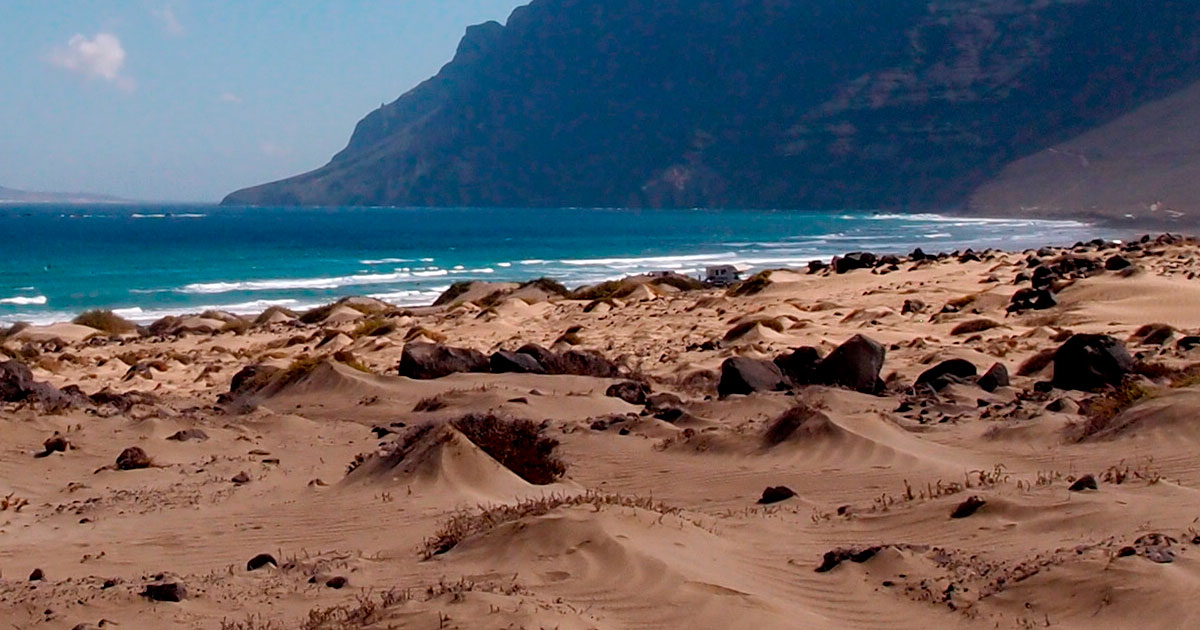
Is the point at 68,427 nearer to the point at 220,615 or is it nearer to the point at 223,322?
the point at 220,615

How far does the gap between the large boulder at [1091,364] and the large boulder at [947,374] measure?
1039mm

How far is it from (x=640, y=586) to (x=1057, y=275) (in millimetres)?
22570

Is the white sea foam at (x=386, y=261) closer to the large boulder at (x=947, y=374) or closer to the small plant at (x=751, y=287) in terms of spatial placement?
the small plant at (x=751, y=287)

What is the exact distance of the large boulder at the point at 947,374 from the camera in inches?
528

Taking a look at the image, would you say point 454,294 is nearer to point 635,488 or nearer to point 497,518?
point 635,488

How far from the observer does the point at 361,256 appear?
7731 centimetres

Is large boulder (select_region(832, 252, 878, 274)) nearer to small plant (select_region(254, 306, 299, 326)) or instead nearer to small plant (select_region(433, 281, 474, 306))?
small plant (select_region(433, 281, 474, 306))

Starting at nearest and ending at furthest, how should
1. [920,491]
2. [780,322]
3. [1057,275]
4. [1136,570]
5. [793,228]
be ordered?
[1136,570], [920,491], [780,322], [1057,275], [793,228]

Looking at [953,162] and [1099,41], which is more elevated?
[1099,41]

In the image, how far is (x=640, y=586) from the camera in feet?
19.9

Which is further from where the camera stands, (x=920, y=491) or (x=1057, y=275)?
(x=1057, y=275)

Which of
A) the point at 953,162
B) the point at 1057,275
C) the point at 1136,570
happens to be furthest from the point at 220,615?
the point at 953,162

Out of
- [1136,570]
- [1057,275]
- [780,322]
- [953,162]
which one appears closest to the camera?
[1136,570]

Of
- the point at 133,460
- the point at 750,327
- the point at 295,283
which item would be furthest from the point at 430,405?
the point at 295,283
